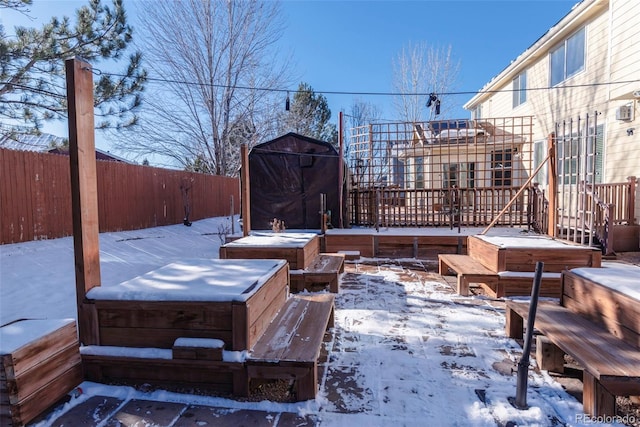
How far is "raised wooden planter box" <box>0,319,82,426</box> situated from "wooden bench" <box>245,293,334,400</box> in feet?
3.43

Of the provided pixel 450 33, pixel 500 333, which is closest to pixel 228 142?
pixel 450 33

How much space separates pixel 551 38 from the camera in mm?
8852

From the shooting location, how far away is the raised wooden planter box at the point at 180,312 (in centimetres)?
207

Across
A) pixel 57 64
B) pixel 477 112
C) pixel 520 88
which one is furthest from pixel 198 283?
pixel 477 112

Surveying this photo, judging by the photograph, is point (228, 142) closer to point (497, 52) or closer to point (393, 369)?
point (497, 52)

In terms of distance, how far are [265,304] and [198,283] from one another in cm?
46

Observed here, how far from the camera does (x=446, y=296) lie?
4.29 m

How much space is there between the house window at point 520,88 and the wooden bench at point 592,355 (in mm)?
10027

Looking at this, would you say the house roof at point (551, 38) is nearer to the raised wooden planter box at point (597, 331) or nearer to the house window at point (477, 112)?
the house window at point (477, 112)

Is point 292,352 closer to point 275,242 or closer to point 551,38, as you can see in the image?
point 275,242

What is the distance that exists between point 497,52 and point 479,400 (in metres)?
13.6

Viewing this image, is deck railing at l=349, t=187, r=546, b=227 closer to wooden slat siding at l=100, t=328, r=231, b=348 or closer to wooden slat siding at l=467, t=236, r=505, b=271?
wooden slat siding at l=467, t=236, r=505, b=271

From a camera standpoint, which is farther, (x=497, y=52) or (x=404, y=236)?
(x=497, y=52)

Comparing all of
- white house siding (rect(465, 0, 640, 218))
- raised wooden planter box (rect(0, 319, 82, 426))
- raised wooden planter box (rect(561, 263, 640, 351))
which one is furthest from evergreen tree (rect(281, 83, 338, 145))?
raised wooden planter box (rect(0, 319, 82, 426))
